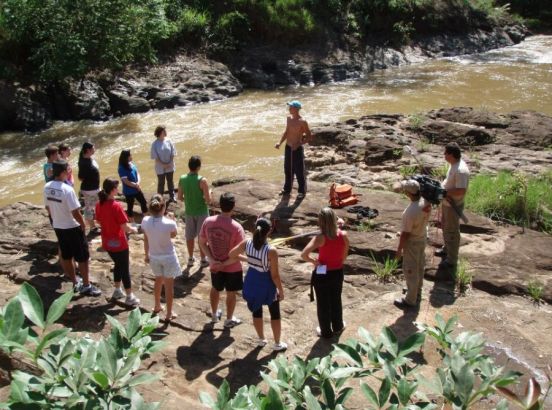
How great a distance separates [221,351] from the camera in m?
5.55

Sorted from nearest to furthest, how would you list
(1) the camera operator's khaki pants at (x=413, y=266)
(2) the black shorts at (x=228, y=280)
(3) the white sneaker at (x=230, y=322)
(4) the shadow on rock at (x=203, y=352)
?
(4) the shadow on rock at (x=203, y=352)
(2) the black shorts at (x=228, y=280)
(3) the white sneaker at (x=230, y=322)
(1) the camera operator's khaki pants at (x=413, y=266)

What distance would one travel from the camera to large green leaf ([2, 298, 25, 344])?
5.55ft

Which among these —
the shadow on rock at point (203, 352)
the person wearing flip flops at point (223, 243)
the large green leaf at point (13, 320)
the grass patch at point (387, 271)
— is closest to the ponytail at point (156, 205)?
the person wearing flip flops at point (223, 243)

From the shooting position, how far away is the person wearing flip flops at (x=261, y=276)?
205 inches

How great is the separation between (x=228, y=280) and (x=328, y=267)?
965 mm

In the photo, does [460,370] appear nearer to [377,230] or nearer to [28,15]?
[377,230]

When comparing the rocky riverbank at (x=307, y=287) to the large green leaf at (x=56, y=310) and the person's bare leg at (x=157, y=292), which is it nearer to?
the person's bare leg at (x=157, y=292)

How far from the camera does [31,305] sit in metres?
1.78

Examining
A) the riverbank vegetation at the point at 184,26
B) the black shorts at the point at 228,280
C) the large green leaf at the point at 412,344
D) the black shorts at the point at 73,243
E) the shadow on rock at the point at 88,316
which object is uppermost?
the riverbank vegetation at the point at 184,26

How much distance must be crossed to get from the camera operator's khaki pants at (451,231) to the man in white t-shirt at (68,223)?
3.87 meters

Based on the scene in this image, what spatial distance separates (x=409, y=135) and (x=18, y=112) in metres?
10.3

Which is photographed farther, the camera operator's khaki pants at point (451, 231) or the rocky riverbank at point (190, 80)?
the rocky riverbank at point (190, 80)

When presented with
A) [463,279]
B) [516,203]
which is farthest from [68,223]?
[516,203]

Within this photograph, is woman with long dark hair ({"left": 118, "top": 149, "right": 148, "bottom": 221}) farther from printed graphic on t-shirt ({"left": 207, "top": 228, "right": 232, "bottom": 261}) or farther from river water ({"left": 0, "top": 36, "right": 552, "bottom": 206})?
river water ({"left": 0, "top": 36, "right": 552, "bottom": 206})
